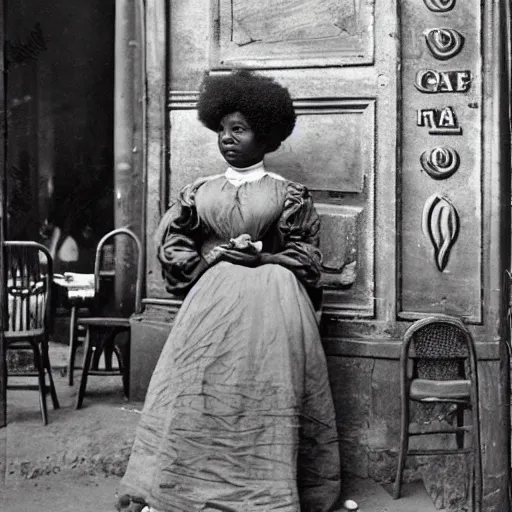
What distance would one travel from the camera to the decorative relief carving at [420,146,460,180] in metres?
4.39

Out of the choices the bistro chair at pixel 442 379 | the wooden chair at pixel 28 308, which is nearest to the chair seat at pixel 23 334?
the wooden chair at pixel 28 308

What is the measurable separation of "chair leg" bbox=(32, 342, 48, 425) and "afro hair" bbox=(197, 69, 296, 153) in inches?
62.9

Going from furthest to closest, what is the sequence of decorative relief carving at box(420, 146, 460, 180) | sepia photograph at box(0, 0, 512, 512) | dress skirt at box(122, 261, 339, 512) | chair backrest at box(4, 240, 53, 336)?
chair backrest at box(4, 240, 53, 336) → decorative relief carving at box(420, 146, 460, 180) → sepia photograph at box(0, 0, 512, 512) → dress skirt at box(122, 261, 339, 512)

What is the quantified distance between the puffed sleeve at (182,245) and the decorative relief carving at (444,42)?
1.43 meters

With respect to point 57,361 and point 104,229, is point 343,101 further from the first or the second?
point 57,361

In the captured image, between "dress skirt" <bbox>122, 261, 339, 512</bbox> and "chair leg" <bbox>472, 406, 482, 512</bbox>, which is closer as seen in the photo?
"dress skirt" <bbox>122, 261, 339, 512</bbox>

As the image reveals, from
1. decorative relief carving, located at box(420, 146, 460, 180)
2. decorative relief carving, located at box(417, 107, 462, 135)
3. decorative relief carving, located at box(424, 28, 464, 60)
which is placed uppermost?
decorative relief carving, located at box(424, 28, 464, 60)

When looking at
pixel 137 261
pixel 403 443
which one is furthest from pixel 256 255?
pixel 137 261

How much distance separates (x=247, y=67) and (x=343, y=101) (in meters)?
0.56

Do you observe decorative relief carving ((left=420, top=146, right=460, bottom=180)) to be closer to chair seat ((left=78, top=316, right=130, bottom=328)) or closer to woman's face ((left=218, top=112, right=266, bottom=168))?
woman's face ((left=218, top=112, right=266, bottom=168))

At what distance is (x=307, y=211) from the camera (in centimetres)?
408

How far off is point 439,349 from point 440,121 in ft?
3.93

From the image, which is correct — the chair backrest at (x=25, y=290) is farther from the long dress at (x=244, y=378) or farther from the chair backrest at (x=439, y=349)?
the chair backrest at (x=439, y=349)

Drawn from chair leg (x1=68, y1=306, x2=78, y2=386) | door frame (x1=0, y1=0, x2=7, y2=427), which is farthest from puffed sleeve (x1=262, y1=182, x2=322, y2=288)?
door frame (x1=0, y1=0, x2=7, y2=427)
